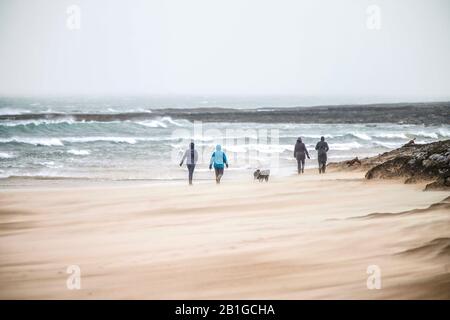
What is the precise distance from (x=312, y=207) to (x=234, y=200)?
197 centimetres

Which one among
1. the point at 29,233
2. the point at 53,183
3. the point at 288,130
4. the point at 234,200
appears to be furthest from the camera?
the point at 288,130

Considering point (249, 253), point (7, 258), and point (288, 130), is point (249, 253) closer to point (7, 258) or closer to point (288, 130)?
point (7, 258)

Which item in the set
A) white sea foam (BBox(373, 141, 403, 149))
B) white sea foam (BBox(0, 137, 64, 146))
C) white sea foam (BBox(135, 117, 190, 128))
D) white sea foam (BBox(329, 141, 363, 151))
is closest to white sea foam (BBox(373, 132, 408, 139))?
white sea foam (BBox(373, 141, 403, 149))

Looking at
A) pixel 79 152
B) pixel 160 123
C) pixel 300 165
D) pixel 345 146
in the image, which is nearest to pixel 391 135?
pixel 345 146

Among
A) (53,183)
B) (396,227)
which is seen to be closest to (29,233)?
(396,227)

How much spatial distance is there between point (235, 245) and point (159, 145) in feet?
75.2

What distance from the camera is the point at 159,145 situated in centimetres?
3169

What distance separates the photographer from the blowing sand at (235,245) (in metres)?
7.55

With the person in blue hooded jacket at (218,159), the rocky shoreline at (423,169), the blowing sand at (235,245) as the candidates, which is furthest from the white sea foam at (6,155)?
the rocky shoreline at (423,169)

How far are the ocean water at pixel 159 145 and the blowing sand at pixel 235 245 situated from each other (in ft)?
23.2

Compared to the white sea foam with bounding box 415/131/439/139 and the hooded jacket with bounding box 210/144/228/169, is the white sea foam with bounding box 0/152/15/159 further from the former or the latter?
the white sea foam with bounding box 415/131/439/139

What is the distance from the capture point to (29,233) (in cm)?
1067

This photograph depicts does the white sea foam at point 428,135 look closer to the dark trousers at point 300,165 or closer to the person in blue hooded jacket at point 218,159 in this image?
the dark trousers at point 300,165

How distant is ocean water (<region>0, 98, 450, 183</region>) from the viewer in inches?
859
